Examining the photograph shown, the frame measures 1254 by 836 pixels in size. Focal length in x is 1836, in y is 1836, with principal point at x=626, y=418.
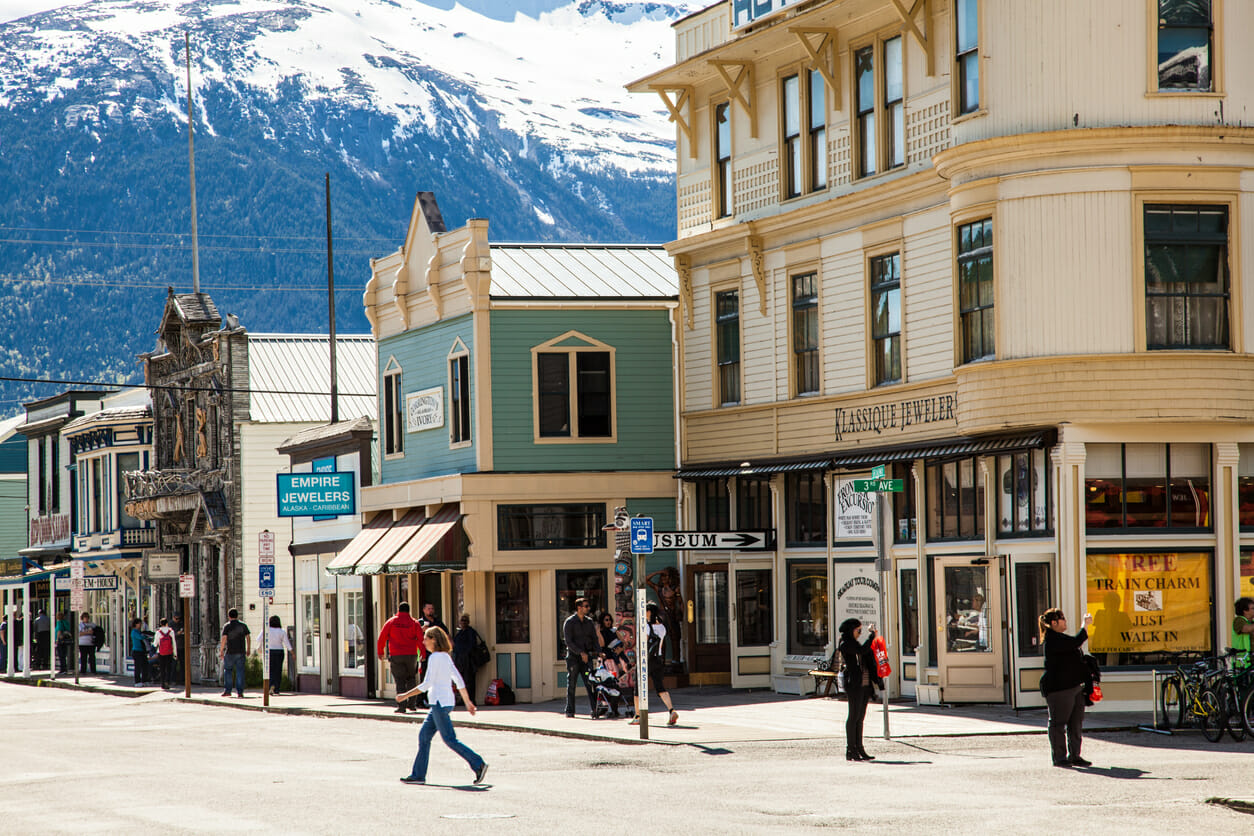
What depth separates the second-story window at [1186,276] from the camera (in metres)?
24.5

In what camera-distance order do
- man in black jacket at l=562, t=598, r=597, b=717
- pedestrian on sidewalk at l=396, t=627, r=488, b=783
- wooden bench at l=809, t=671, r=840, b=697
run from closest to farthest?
1. pedestrian on sidewalk at l=396, t=627, r=488, b=783
2. man in black jacket at l=562, t=598, r=597, b=717
3. wooden bench at l=809, t=671, r=840, b=697

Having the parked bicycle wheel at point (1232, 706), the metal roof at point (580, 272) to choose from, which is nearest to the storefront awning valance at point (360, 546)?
the metal roof at point (580, 272)

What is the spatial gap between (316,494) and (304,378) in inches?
522

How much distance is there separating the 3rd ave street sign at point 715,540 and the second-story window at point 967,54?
8.12 meters

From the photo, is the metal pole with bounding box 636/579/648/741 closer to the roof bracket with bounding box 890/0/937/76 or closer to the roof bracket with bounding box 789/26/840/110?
the roof bracket with bounding box 890/0/937/76

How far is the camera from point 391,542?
35.7 m

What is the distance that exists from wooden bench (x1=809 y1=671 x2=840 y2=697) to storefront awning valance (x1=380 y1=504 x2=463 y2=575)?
7.60 metres

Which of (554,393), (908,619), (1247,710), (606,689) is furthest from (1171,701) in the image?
(554,393)

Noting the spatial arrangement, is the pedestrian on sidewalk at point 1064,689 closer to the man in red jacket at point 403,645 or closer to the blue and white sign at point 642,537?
the blue and white sign at point 642,537

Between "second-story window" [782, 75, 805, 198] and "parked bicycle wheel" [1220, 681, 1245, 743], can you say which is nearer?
"parked bicycle wheel" [1220, 681, 1245, 743]

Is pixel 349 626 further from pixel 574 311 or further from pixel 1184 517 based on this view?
pixel 1184 517

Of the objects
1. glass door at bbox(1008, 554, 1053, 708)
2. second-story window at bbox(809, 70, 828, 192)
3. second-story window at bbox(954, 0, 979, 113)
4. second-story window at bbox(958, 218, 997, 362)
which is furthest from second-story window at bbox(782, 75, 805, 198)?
glass door at bbox(1008, 554, 1053, 708)

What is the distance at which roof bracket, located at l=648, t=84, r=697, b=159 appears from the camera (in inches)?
1315

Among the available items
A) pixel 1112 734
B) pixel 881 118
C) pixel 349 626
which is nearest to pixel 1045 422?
pixel 1112 734
